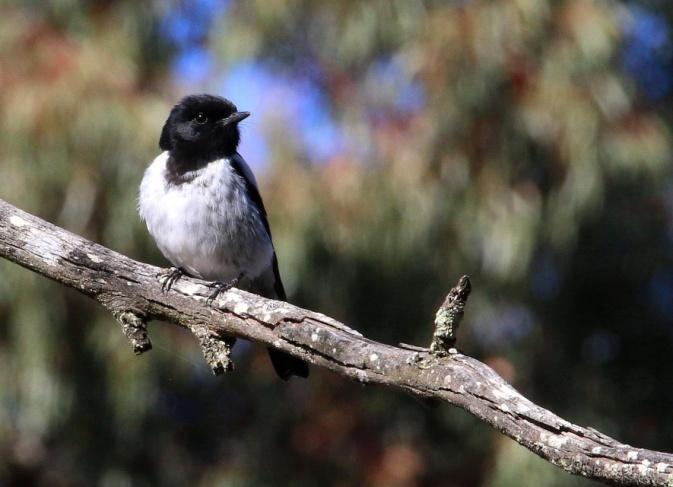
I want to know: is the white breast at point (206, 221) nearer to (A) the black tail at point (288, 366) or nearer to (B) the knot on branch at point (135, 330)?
(A) the black tail at point (288, 366)

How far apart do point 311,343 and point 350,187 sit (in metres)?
4.45

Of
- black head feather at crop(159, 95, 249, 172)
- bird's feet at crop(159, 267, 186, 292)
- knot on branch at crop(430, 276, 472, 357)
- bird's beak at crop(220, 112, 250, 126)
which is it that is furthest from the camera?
bird's beak at crop(220, 112, 250, 126)

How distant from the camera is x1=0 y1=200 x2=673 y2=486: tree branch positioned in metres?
3.03

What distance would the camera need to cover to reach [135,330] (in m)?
4.04

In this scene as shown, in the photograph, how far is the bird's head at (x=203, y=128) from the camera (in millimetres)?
5824

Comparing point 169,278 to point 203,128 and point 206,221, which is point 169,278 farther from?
point 203,128

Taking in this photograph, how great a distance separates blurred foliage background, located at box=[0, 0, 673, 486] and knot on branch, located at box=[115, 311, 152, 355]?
12.4ft

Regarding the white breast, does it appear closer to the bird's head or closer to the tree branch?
the bird's head

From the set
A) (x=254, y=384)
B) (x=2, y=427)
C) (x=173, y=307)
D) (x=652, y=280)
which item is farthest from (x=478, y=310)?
(x=173, y=307)

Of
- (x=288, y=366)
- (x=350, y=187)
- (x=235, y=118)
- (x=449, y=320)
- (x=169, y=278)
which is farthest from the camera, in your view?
(x=350, y=187)

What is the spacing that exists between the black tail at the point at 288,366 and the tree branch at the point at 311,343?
3.66ft

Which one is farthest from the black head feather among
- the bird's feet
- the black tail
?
the bird's feet

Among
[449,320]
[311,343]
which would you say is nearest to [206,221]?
[311,343]

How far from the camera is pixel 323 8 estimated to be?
28.2ft
